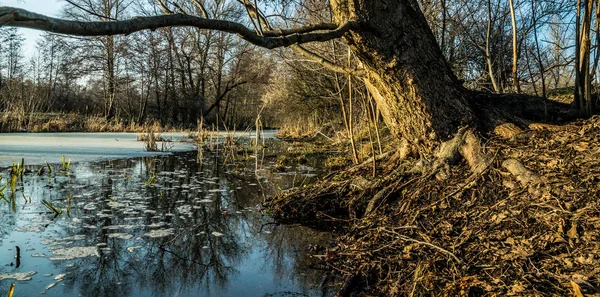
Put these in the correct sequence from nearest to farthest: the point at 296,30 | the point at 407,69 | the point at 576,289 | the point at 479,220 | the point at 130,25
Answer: the point at 576,289 → the point at 130,25 → the point at 479,220 → the point at 296,30 → the point at 407,69

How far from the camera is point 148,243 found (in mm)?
2617

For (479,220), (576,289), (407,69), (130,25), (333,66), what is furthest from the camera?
(333,66)

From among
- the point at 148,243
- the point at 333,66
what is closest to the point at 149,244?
the point at 148,243

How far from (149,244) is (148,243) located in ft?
0.08

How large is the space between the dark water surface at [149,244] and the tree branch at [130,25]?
1315 millimetres

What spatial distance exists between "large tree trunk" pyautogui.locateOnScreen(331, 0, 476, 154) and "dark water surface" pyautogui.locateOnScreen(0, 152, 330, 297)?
4.61ft

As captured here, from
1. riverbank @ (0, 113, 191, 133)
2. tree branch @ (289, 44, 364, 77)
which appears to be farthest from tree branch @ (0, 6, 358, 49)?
riverbank @ (0, 113, 191, 133)

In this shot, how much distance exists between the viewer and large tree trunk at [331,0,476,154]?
3137mm

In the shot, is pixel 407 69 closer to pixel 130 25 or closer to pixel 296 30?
pixel 296 30

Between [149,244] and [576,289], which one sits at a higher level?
[576,289]

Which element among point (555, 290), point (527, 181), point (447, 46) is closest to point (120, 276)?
point (555, 290)

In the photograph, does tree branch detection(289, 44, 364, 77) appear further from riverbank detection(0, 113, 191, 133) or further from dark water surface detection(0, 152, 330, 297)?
riverbank detection(0, 113, 191, 133)

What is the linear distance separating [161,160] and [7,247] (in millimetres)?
5139

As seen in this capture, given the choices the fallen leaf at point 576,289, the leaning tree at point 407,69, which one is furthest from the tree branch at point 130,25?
the fallen leaf at point 576,289
